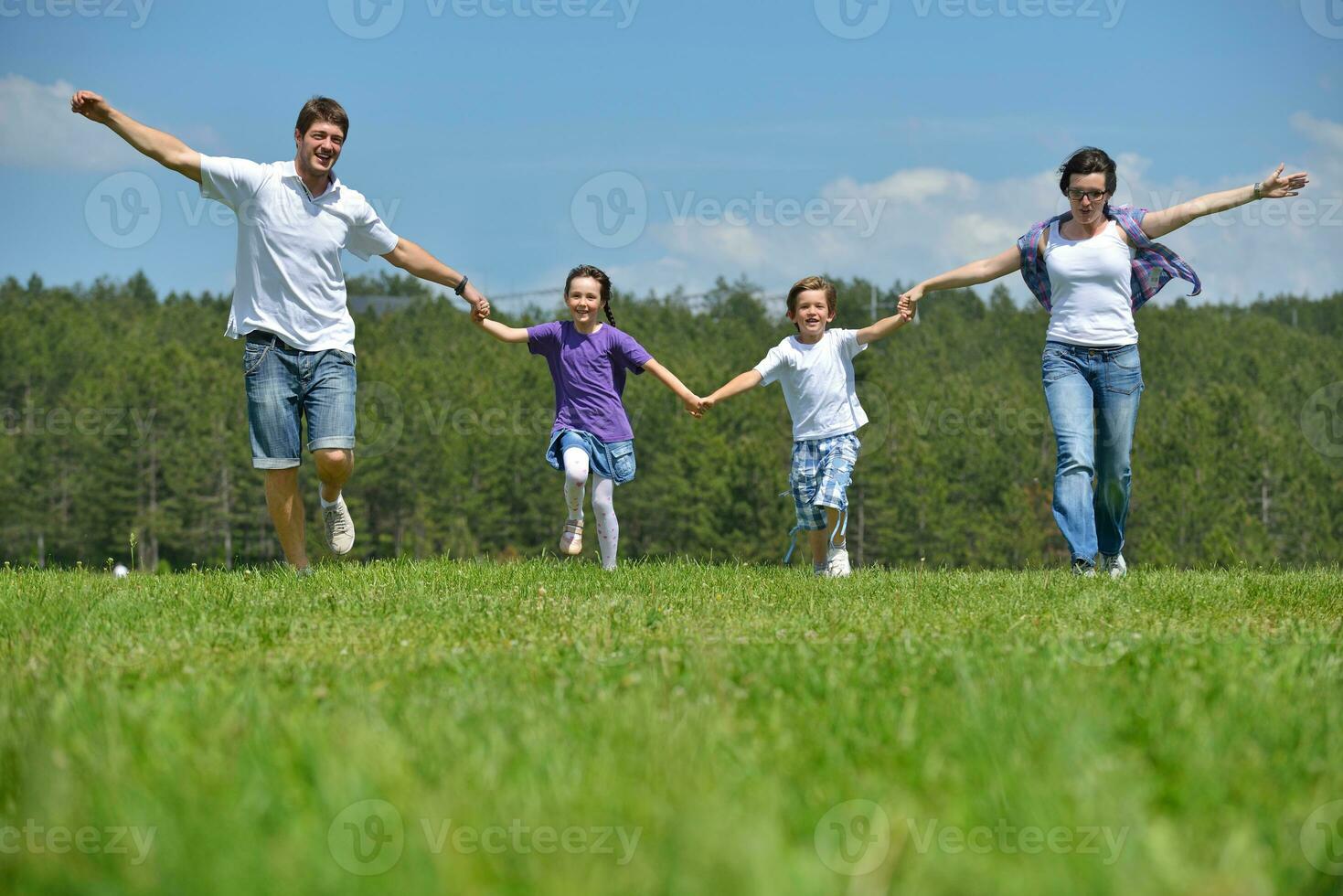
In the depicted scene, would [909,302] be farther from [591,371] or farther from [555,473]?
[555,473]

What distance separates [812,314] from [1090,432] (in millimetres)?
2358

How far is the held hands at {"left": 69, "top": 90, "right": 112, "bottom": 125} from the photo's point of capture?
7.32 meters

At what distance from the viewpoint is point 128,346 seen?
103 metres

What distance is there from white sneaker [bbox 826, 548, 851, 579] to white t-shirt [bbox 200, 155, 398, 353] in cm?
405

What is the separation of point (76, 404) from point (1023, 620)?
95.6 metres
